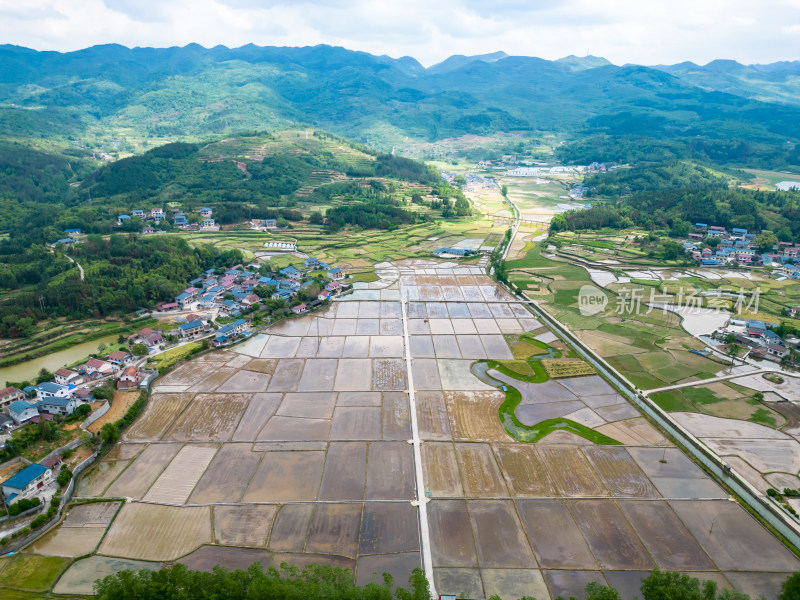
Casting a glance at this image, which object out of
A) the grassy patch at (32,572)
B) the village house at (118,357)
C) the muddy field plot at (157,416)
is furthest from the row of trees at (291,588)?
the village house at (118,357)

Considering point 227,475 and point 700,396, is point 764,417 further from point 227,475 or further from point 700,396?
point 227,475

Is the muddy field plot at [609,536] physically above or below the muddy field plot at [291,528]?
below

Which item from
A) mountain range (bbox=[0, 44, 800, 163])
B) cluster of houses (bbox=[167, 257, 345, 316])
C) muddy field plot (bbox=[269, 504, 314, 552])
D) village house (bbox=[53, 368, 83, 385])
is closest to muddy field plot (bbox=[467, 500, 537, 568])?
muddy field plot (bbox=[269, 504, 314, 552])

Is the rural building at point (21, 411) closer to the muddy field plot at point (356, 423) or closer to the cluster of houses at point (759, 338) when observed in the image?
the muddy field plot at point (356, 423)

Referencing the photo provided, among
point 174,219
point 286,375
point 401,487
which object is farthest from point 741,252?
point 174,219

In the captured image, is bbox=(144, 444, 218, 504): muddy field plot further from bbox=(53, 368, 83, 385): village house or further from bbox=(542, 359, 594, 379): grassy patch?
bbox=(542, 359, 594, 379): grassy patch

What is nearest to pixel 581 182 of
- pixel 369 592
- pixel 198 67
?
pixel 369 592

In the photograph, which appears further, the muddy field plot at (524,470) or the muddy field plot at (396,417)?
the muddy field plot at (396,417)
